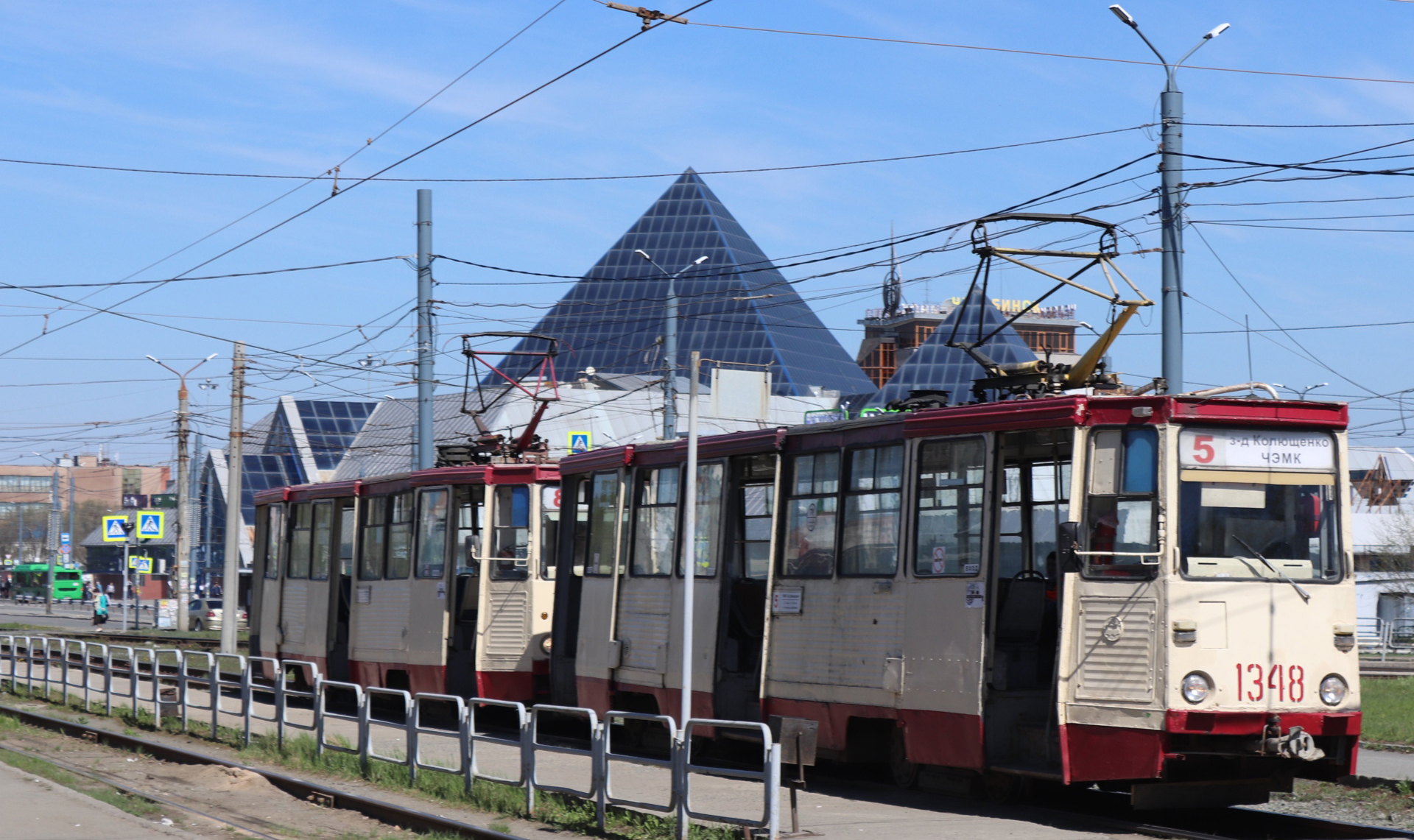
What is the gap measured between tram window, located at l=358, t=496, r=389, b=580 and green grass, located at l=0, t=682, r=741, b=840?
2913mm

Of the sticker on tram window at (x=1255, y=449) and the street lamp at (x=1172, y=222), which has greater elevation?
the street lamp at (x=1172, y=222)

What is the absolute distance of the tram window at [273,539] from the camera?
23094mm

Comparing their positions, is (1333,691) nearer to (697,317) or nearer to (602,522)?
(602,522)

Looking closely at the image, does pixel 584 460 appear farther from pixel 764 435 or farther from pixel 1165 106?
pixel 1165 106

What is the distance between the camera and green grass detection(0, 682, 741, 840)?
9.93 metres

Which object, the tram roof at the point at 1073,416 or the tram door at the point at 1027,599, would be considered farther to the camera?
the tram door at the point at 1027,599

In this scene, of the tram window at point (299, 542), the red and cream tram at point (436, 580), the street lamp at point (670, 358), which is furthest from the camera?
the street lamp at point (670, 358)

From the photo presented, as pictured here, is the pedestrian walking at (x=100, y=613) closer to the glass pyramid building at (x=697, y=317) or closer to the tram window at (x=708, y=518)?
the tram window at (x=708, y=518)

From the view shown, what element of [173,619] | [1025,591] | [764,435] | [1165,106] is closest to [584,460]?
[764,435]

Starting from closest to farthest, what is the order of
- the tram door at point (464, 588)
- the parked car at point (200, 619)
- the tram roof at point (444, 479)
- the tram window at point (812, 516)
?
the tram window at point (812, 516) → the tram roof at point (444, 479) → the tram door at point (464, 588) → the parked car at point (200, 619)

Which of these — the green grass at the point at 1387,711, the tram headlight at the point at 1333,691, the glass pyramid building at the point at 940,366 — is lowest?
the green grass at the point at 1387,711

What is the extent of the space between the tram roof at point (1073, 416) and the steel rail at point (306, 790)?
4068mm

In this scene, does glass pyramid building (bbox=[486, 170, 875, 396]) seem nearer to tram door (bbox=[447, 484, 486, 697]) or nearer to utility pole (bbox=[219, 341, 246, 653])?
utility pole (bbox=[219, 341, 246, 653])

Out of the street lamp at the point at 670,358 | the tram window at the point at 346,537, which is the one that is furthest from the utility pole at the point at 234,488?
the tram window at the point at 346,537
